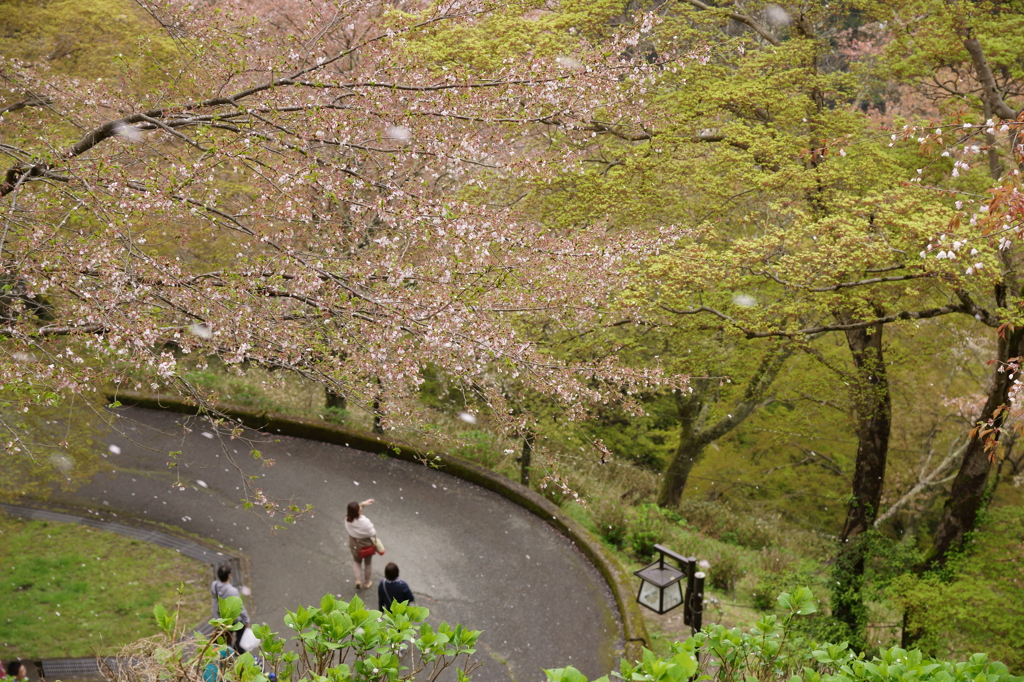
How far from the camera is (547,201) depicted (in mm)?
12367

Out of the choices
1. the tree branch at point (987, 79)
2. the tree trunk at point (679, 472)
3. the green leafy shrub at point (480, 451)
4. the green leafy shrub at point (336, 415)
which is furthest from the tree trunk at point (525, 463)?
the tree branch at point (987, 79)

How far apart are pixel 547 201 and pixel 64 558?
9115 millimetres

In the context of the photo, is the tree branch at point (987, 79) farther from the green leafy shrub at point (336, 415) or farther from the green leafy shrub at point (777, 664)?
the green leafy shrub at point (336, 415)

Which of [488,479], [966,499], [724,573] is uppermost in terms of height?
[966,499]

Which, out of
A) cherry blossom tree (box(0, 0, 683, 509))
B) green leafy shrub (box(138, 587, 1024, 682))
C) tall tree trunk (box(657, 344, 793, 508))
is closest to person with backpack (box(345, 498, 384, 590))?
cherry blossom tree (box(0, 0, 683, 509))

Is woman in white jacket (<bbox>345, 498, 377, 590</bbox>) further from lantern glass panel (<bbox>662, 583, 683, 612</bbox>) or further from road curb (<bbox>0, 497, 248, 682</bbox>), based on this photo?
lantern glass panel (<bbox>662, 583, 683, 612</bbox>)

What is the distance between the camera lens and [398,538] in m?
11.1

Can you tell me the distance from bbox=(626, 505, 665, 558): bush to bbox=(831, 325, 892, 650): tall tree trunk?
8.73 feet

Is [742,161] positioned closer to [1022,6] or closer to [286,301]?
[1022,6]

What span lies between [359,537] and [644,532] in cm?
469

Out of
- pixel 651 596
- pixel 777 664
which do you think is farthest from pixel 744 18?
pixel 777 664

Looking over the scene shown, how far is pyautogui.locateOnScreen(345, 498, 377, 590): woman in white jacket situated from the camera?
9359 millimetres

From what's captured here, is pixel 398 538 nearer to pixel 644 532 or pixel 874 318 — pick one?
pixel 644 532

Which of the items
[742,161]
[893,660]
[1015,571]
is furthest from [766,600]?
[893,660]
